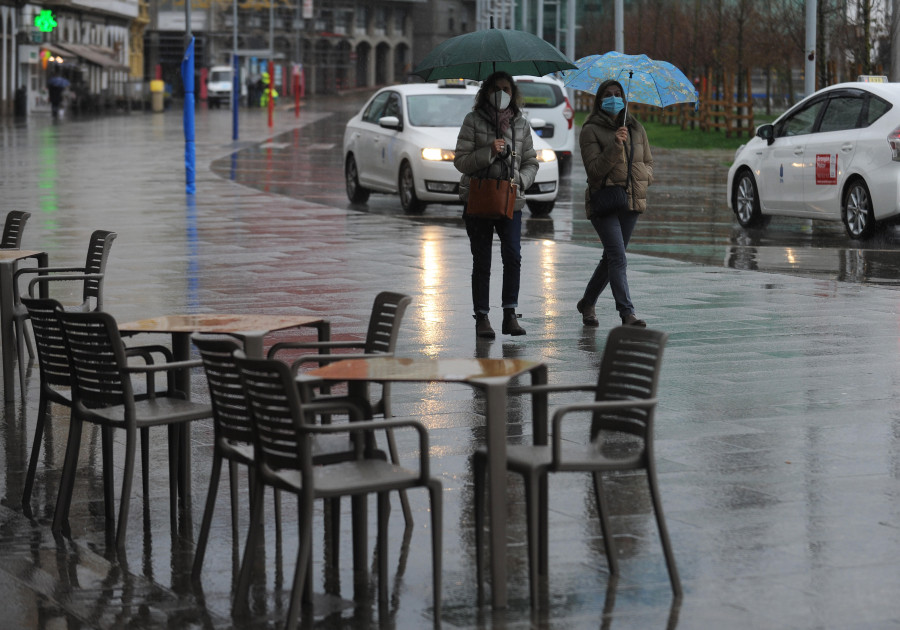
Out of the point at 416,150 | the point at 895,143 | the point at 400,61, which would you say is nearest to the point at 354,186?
the point at 416,150

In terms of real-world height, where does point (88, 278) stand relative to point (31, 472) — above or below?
above

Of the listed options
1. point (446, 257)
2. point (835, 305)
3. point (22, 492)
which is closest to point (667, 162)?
point (446, 257)

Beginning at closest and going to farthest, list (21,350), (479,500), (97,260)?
(479,500) → (21,350) → (97,260)

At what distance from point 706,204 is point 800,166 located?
5908 millimetres

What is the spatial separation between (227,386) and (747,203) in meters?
15.1

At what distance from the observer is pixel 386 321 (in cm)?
654

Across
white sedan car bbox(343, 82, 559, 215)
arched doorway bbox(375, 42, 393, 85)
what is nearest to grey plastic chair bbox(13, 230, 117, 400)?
white sedan car bbox(343, 82, 559, 215)

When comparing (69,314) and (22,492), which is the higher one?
(69,314)

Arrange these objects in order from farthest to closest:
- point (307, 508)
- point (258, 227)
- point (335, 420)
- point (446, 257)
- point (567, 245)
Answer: point (258, 227), point (567, 245), point (446, 257), point (335, 420), point (307, 508)

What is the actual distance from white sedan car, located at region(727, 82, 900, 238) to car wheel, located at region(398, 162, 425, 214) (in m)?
4.23

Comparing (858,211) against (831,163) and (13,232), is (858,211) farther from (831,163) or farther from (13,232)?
(13,232)

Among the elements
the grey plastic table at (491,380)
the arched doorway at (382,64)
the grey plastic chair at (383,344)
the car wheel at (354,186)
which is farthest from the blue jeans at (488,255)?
the arched doorway at (382,64)

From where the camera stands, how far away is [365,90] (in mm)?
131750

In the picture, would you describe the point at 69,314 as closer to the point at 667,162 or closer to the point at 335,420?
the point at 335,420
